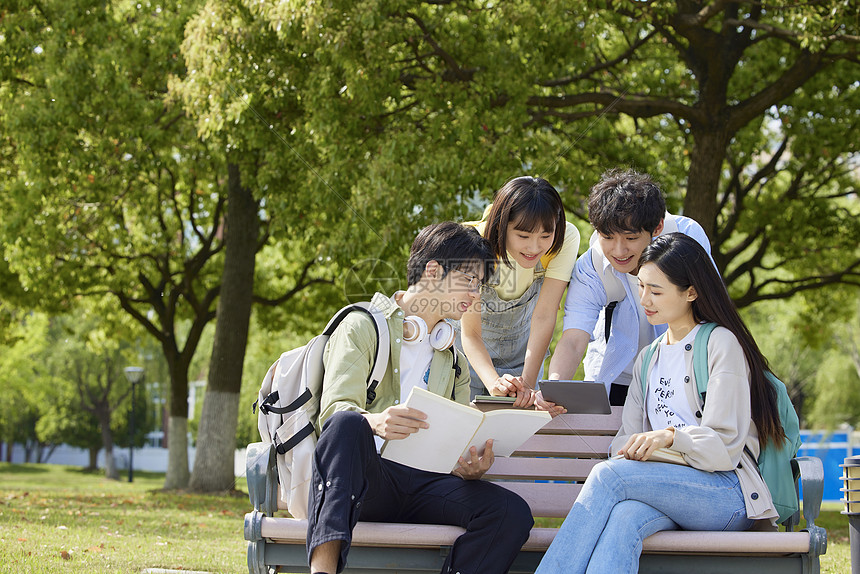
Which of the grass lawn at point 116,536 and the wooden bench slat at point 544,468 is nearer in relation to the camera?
the wooden bench slat at point 544,468

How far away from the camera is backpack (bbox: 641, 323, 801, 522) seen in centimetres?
329

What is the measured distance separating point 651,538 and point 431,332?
115cm

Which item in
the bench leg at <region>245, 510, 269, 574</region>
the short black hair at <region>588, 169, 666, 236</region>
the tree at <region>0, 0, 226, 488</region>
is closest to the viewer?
the bench leg at <region>245, 510, 269, 574</region>

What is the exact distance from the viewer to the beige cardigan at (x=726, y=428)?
3123mm

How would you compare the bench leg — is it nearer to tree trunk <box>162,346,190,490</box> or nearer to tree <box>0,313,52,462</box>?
tree trunk <box>162,346,190,490</box>

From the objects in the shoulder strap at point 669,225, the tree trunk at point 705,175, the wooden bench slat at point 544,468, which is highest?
the tree trunk at point 705,175

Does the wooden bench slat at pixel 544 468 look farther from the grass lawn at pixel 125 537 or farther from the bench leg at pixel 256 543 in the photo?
the grass lawn at pixel 125 537

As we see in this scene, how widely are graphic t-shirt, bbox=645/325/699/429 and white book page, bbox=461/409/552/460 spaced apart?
55cm

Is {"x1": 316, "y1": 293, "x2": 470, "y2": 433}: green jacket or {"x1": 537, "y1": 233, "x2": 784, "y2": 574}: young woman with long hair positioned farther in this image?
{"x1": 316, "y1": 293, "x2": 470, "y2": 433}: green jacket

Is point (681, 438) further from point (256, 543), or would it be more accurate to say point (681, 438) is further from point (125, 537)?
point (125, 537)

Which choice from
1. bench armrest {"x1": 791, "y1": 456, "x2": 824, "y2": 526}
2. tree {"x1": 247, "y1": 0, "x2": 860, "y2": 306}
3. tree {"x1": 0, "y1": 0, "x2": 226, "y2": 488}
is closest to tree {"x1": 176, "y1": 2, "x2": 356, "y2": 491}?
tree {"x1": 247, "y1": 0, "x2": 860, "y2": 306}

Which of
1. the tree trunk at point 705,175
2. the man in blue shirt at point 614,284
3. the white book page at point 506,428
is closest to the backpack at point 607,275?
the man in blue shirt at point 614,284

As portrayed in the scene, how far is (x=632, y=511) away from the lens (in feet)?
9.94

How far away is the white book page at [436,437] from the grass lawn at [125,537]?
9.35ft
